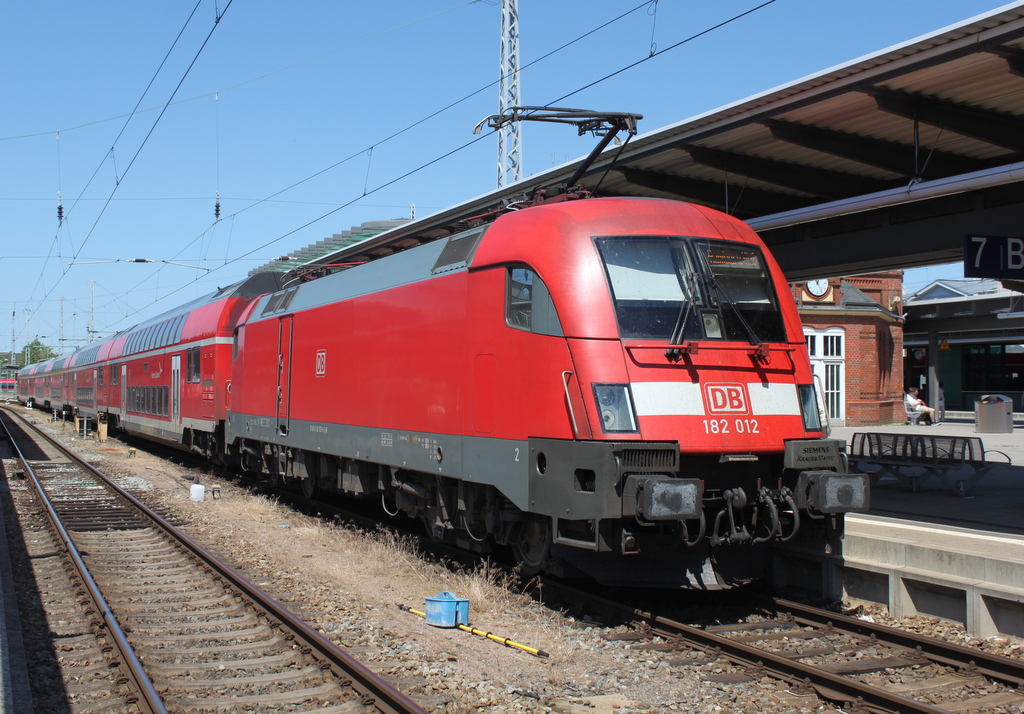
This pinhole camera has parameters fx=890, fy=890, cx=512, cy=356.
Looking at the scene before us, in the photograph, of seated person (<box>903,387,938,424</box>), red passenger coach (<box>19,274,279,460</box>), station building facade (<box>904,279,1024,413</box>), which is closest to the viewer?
red passenger coach (<box>19,274,279,460</box>)

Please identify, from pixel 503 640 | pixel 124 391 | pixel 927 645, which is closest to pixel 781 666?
pixel 927 645

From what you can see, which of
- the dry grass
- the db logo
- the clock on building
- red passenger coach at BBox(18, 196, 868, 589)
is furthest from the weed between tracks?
the clock on building

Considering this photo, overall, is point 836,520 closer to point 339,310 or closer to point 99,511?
point 339,310

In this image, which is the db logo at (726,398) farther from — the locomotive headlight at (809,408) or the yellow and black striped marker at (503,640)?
the yellow and black striped marker at (503,640)

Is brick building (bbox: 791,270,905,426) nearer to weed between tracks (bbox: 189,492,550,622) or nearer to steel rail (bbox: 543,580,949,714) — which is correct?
weed between tracks (bbox: 189,492,550,622)

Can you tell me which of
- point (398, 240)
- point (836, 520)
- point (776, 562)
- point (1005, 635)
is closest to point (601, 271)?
point (836, 520)

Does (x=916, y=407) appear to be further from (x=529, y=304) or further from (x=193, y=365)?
(x=529, y=304)

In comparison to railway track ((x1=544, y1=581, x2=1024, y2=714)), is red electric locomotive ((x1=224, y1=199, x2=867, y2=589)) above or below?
above

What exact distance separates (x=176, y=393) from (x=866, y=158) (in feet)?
52.1

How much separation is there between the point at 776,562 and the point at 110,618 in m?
5.88

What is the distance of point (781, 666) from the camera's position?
5.95 metres

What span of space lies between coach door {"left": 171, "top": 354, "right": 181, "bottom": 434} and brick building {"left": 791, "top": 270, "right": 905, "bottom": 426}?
19598 mm

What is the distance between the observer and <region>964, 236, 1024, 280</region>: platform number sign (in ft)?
30.5

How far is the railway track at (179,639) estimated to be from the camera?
5.61m
